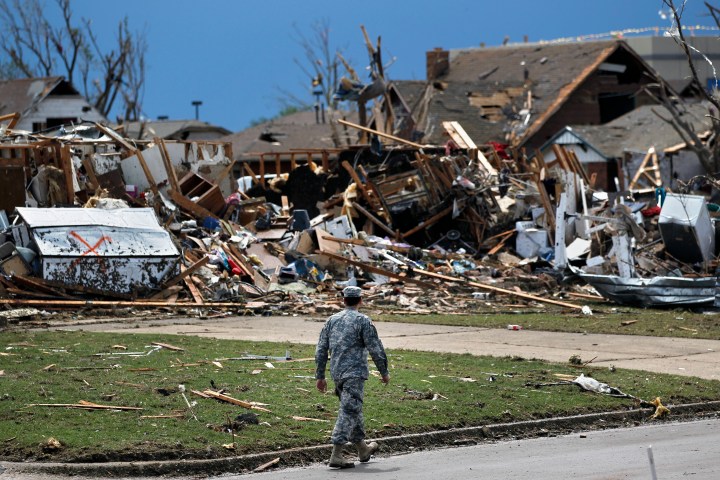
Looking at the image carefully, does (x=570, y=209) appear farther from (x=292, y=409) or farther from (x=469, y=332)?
(x=292, y=409)

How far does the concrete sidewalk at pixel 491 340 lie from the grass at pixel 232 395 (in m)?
1.10

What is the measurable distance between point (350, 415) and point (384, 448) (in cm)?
90

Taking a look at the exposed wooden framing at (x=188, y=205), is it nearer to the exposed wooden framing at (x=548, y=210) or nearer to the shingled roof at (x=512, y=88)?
the exposed wooden framing at (x=548, y=210)

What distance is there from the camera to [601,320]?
67.4 ft

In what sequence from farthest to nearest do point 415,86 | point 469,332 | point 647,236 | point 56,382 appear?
point 415,86
point 647,236
point 469,332
point 56,382

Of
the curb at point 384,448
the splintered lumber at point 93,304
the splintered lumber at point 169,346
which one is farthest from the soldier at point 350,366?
the splintered lumber at point 93,304

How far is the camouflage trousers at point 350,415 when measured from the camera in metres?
9.51

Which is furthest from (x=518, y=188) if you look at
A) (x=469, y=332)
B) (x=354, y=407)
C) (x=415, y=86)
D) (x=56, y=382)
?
(x=415, y=86)

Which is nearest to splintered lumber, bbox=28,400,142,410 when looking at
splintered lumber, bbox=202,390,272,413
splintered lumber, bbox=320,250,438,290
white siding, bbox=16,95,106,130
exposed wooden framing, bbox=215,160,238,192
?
splintered lumber, bbox=202,390,272,413

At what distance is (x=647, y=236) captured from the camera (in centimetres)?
2598

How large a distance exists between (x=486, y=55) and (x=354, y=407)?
56170mm

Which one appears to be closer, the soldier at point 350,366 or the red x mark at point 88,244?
the soldier at point 350,366

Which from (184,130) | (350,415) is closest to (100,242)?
(350,415)

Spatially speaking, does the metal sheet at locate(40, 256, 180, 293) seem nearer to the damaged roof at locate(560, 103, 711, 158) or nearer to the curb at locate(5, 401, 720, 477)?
the curb at locate(5, 401, 720, 477)
